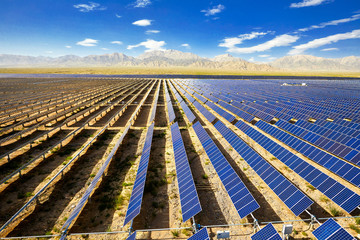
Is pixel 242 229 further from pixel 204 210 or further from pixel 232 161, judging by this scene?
pixel 232 161

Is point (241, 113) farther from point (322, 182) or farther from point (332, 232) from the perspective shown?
point (332, 232)

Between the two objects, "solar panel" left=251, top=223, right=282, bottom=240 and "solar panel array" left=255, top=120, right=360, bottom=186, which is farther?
"solar panel array" left=255, top=120, right=360, bottom=186

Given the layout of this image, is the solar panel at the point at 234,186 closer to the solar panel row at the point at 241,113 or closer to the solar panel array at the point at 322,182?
the solar panel array at the point at 322,182

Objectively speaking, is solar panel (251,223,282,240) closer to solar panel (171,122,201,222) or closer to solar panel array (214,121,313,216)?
solar panel array (214,121,313,216)

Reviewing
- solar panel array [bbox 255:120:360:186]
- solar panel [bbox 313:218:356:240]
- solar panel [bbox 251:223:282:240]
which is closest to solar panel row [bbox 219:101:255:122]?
solar panel array [bbox 255:120:360:186]

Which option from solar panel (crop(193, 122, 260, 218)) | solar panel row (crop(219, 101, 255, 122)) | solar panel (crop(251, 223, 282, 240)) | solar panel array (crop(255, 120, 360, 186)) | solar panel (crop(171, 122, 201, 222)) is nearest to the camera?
solar panel (crop(251, 223, 282, 240))

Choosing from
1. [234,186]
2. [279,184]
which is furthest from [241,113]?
[234,186]
